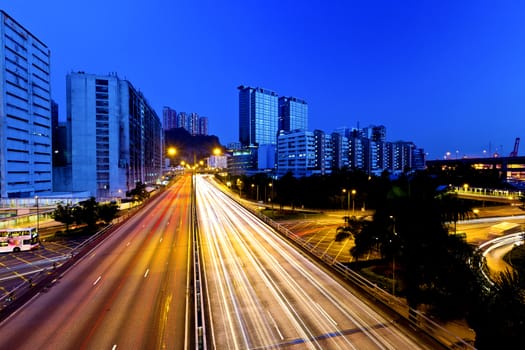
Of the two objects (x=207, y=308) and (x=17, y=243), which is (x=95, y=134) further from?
(x=207, y=308)

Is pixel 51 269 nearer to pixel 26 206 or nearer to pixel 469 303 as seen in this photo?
pixel 469 303

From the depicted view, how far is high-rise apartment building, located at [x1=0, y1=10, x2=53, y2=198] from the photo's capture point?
236ft

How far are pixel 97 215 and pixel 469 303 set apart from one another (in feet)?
150

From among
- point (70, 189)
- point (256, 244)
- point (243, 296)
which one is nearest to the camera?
point (243, 296)

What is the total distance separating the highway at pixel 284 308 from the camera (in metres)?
13.8

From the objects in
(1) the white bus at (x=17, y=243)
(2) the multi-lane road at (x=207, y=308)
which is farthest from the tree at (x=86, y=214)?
(2) the multi-lane road at (x=207, y=308)

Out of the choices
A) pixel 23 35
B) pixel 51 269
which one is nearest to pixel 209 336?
pixel 51 269

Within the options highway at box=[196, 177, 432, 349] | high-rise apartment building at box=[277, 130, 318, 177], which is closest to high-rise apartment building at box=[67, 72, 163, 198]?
highway at box=[196, 177, 432, 349]

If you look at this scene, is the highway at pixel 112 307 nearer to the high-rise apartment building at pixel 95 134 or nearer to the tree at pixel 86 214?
the tree at pixel 86 214

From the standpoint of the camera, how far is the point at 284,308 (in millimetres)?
17203

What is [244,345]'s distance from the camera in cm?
1356

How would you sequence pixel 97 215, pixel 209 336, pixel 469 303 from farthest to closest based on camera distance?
pixel 97 215
pixel 209 336
pixel 469 303

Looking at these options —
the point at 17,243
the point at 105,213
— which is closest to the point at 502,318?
the point at 17,243

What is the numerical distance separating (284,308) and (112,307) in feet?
31.9
